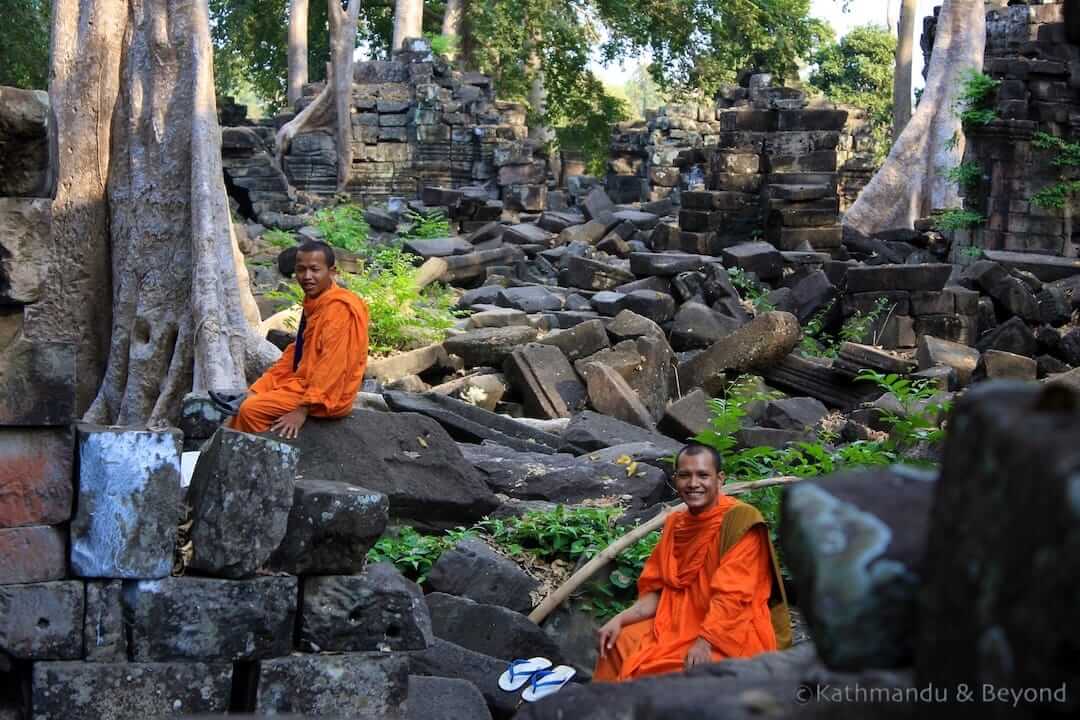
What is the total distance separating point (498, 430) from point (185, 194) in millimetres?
2577

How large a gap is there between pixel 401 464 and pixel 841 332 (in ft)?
26.8

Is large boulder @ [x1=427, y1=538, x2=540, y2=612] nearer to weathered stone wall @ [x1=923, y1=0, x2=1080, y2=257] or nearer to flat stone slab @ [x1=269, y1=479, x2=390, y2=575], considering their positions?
flat stone slab @ [x1=269, y1=479, x2=390, y2=575]

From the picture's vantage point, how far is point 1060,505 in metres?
1.42

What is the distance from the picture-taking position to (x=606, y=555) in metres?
6.13

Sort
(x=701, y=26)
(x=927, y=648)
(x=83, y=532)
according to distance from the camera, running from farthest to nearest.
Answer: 1. (x=701, y=26)
2. (x=83, y=532)
3. (x=927, y=648)

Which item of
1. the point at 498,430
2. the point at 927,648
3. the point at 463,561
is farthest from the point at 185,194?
the point at 927,648

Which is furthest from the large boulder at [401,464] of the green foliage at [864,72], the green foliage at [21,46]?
the green foliage at [864,72]

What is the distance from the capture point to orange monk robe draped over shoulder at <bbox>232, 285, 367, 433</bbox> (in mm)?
6090

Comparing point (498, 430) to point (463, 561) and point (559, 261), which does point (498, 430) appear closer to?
point (463, 561)

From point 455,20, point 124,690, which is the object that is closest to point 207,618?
point 124,690

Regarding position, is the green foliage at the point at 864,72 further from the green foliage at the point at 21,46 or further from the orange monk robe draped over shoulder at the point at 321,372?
the orange monk robe draped over shoulder at the point at 321,372

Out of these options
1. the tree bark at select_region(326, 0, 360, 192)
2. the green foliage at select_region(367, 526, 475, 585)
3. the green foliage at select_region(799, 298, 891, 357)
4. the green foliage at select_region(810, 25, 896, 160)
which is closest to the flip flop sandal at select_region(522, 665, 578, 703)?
the green foliage at select_region(367, 526, 475, 585)

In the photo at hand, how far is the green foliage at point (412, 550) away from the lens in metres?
6.26

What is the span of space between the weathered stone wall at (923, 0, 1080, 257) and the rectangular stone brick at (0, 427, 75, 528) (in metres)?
16.0
